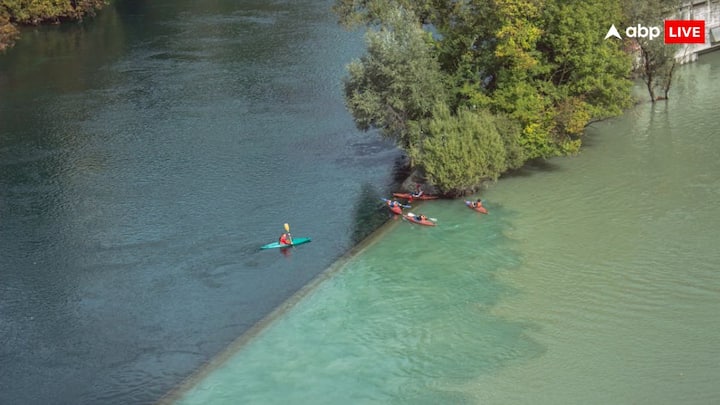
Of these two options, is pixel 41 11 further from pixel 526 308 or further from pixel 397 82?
pixel 526 308

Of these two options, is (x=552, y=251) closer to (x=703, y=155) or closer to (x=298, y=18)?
(x=703, y=155)

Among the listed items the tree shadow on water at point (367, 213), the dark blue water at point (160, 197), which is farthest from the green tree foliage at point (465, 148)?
the dark blue water at point (160, 197)

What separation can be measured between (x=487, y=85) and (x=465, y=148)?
6.39 meters

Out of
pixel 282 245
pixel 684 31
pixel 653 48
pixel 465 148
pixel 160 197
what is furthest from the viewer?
pixel 684 31

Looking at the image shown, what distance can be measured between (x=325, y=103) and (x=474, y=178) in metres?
20.8

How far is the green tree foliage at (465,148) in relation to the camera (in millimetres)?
42281

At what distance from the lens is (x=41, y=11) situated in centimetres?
9069

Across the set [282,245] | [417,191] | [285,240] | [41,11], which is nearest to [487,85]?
[417,191]

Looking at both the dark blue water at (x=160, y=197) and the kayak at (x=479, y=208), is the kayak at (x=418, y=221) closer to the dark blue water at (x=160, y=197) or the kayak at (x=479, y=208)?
the dark blue water at (x=160, y=197)

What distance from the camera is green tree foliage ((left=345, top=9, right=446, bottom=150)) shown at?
144 ft

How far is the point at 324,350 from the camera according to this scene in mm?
31641

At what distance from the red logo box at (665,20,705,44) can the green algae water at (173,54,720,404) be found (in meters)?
12.6

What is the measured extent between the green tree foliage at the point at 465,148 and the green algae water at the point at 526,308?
1664mm

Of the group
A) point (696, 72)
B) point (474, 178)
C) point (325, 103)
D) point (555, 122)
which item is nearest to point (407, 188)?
point (474, 178)
